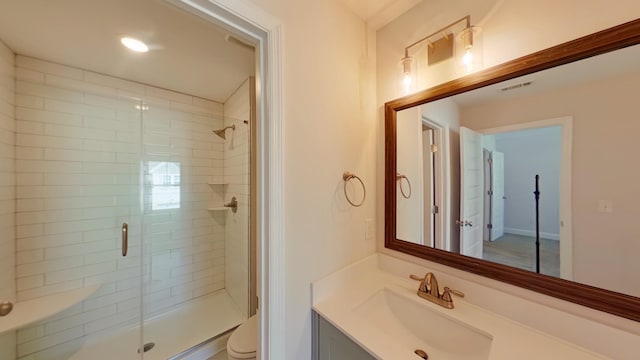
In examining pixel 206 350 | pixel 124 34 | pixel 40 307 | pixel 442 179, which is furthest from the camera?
pixel 206 350

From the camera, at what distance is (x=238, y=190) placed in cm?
214

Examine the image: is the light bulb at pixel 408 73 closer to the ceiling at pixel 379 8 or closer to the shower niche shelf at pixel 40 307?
the ceiling at pixel 379 8

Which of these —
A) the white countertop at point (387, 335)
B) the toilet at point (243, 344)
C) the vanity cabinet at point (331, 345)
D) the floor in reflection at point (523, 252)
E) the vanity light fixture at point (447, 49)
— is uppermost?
the vanity light fixture at point (447, 49)

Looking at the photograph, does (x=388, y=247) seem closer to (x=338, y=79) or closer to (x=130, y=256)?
(x=338, y=79)

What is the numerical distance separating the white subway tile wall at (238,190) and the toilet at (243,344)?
45 cm

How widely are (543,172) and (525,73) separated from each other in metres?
0.41

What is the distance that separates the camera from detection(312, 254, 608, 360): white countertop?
712 mm

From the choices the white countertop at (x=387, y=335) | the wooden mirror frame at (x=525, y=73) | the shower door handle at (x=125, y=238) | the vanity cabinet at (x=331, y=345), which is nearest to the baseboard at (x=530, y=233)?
the wooden mirror frame at (x=525, y=73)

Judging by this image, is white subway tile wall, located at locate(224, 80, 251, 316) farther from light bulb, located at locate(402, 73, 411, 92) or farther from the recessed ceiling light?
light bulb, located at locate(402, 73, 411, 92)

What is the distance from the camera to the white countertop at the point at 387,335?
2.34ft

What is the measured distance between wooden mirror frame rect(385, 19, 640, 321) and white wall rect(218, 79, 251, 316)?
138 cm

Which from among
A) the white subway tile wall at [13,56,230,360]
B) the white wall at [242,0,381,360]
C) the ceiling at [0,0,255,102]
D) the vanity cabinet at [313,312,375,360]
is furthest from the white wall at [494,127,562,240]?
the white subway tile wall at [13,56,230,360]

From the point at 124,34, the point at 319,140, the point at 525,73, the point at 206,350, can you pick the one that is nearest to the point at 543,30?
the point at 525,73

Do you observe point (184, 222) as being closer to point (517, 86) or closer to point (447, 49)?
point (447, 49)
